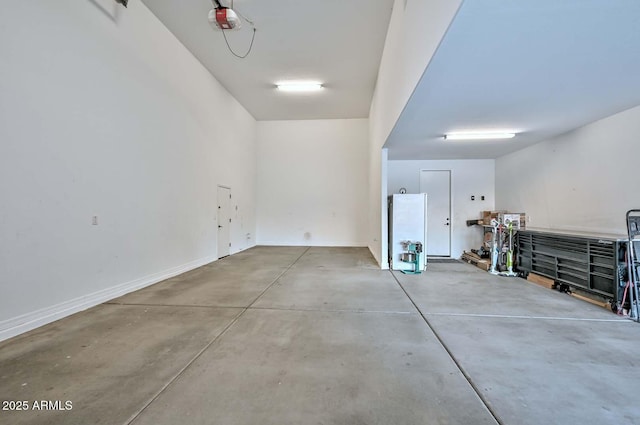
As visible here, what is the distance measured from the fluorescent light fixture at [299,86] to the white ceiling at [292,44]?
0.23m

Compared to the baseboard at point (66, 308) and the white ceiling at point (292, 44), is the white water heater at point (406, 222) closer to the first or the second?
the white ceiling at point (292, 44)

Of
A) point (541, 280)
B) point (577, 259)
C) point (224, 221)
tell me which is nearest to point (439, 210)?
point (541, 280)

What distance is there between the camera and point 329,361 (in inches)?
93.1

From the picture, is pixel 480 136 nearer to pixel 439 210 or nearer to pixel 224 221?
pixel 439 210

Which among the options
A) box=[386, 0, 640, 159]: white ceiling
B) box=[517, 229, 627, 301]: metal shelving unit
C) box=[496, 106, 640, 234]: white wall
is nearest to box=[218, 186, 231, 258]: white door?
box=[386, 0, 640, 159]: white ceiling

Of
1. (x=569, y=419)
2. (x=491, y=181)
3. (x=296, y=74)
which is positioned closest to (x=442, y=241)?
(x=491, y=181)

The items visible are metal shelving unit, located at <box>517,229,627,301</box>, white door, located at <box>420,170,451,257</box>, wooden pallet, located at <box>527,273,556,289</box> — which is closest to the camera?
metal shelving unit, located at <box>517,229,627,301</box>

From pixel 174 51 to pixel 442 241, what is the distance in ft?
25.3

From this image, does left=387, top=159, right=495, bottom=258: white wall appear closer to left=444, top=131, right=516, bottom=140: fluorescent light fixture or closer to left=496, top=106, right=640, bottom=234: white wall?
left=496, top=106, right=640, bottom=234: white wall

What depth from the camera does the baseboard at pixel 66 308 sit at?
2816mm

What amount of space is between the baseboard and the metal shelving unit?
263 inches

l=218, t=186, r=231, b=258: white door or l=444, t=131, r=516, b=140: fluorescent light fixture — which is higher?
l=444, t=131, r=516, b=140: fluorescent light fixture

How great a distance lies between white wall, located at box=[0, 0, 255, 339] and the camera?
2.88m

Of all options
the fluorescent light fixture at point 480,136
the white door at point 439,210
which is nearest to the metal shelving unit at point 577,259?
the fluorescent light fixture at point 480,136
